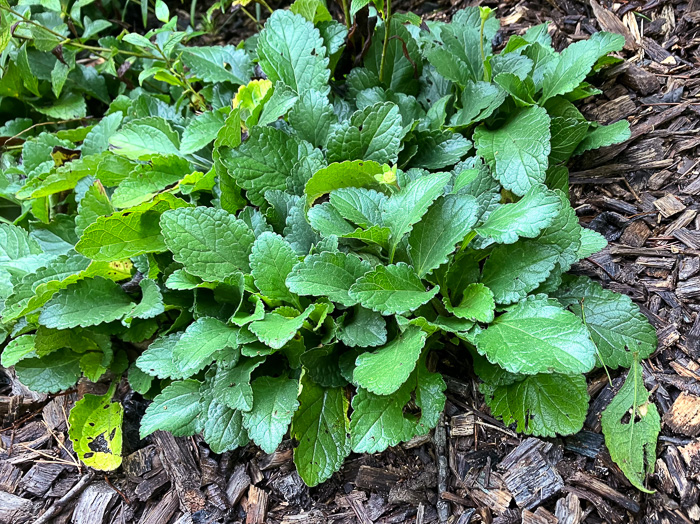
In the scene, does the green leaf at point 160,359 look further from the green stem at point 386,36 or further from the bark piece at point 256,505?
the green stem at point 386,36

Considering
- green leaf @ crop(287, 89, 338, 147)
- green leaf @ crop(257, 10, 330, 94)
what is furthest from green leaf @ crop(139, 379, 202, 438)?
green leaf @ crop(257, 10, 330, 94)

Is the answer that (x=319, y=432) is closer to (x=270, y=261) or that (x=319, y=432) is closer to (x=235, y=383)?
(x=235, y=383)

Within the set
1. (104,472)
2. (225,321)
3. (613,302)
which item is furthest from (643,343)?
(104,472)

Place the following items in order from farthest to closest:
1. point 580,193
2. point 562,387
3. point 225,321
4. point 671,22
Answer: point 671,22 < point 580,193 < point 225,321 < point 562,387

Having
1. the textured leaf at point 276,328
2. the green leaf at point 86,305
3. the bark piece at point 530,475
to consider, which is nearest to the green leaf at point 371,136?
the textured leaf at point 276,328

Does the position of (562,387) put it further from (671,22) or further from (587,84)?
(671,22)

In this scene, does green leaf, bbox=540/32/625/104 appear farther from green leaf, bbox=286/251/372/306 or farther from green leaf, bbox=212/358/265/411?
green leaf, bbox=212/358/265/411
